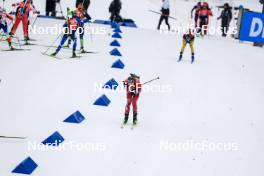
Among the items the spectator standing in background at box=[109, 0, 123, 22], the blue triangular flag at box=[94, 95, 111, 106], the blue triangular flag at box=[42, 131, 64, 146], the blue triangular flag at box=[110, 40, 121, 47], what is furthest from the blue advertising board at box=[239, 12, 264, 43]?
the blue triangular flag at box=[42, 131, 64, 146]

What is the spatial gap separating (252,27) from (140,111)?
1101cm

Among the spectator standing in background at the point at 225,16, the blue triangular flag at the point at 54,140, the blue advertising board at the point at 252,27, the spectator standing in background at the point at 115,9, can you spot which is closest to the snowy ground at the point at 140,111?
the blue triangular flag at the point at 54,140

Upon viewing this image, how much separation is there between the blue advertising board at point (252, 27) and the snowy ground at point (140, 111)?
2682 mm

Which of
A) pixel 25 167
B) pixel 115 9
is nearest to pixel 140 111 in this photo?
pixel 25 167

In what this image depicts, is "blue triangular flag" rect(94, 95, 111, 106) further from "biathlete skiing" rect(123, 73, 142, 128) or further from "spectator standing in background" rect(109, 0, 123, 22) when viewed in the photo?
"spectator standing in background" rect(109, 0, 123, 22)

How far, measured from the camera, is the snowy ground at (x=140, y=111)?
8672mm

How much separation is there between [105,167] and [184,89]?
18.1 feet

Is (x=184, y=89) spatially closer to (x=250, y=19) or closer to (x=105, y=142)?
(x=105, y=142)

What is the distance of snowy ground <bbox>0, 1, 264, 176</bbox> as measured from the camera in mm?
8672

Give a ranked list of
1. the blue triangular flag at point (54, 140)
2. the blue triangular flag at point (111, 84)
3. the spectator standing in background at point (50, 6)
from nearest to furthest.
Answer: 1. the blue triangular flag at point (54, 140)
2. the blue triangular flag at point (111, 84)
3. the spectator standing in background at point (50, 6)

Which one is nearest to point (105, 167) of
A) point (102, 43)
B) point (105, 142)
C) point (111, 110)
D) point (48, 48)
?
point (105, 142)

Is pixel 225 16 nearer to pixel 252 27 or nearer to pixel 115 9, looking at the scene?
pixel 252 27

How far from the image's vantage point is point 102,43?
18516mm

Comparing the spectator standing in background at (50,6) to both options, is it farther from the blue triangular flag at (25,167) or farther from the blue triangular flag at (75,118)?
the blue triangular flag at (25,167)
